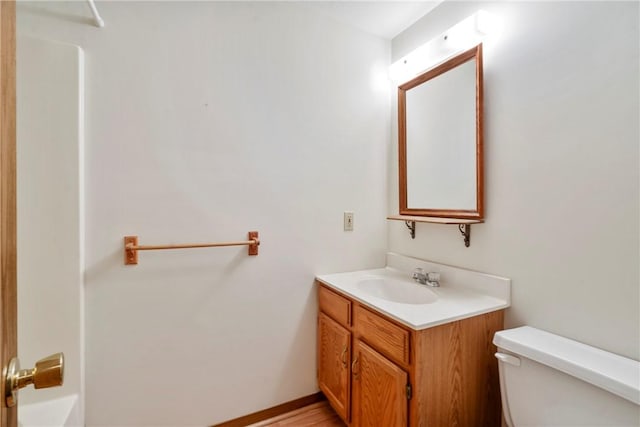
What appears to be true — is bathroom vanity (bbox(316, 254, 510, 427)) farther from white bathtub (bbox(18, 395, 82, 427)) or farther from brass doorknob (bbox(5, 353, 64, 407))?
white bathtub (bbox(18, 395, 82, 427))

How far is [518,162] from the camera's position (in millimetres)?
1351

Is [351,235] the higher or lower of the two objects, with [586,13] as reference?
lower

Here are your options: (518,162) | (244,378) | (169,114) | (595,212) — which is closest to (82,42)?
(169,114)

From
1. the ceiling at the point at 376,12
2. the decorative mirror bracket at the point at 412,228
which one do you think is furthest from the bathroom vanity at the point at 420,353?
the ceiling at the point at 376,12

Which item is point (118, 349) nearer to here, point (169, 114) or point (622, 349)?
point (169, 114)

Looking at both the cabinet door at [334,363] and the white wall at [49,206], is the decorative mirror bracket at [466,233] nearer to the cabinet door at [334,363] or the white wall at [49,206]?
the cabinet door at [334,363]

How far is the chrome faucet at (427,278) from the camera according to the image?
163cm

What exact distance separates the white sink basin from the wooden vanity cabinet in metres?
0.26

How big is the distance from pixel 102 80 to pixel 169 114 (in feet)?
0.96

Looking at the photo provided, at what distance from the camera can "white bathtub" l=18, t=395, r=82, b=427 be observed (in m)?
1.18

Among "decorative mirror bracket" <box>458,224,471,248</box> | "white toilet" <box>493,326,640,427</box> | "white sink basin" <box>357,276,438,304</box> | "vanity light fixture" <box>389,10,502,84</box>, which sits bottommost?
"white toilet" <box>493,326,640,427</box>

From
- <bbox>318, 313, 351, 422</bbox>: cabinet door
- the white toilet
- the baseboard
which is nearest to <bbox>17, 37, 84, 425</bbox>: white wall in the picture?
the baseboard

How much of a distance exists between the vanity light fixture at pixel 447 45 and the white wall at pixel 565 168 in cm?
6

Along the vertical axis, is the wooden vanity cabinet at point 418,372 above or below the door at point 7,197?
below
